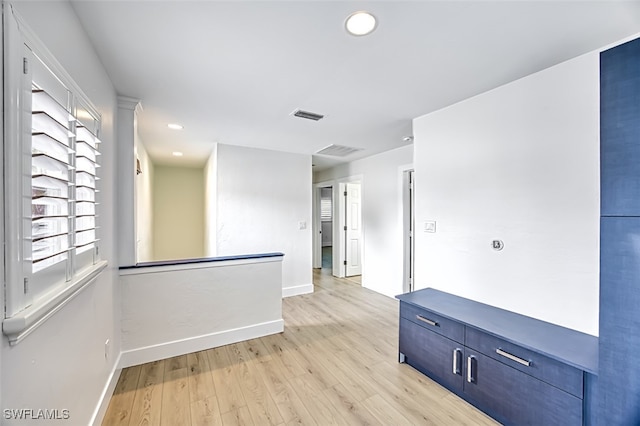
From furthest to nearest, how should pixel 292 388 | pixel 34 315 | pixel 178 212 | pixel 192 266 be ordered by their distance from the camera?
pixel 178 212 → pixel 192 266 → pixel 292 388 → pixel 34 315

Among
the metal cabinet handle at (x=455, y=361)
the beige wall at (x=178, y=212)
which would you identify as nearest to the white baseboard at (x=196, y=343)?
the metal cabinet handle at (x=455, y=361)

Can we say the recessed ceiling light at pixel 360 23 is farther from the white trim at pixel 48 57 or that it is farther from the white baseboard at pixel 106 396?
the white baseboard at pixel 106 396

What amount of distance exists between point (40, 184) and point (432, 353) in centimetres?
262

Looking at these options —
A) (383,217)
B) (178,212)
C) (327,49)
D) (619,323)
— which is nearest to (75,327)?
(327,49)

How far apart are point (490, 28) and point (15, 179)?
226cm

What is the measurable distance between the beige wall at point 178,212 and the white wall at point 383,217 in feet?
12.7

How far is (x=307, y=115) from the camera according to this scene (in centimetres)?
280

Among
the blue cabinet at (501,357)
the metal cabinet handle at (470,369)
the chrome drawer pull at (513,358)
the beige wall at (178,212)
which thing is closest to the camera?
the blue cabinet at (501,357)

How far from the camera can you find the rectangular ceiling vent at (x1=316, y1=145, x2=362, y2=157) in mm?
4191

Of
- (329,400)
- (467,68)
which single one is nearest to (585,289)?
(467,68)

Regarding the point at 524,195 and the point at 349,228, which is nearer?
the point at 524,195

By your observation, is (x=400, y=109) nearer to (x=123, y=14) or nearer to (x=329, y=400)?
(x=123, y=14)

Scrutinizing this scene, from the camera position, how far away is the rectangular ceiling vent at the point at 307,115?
2712mm

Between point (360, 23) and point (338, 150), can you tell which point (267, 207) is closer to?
point (338, 150)
